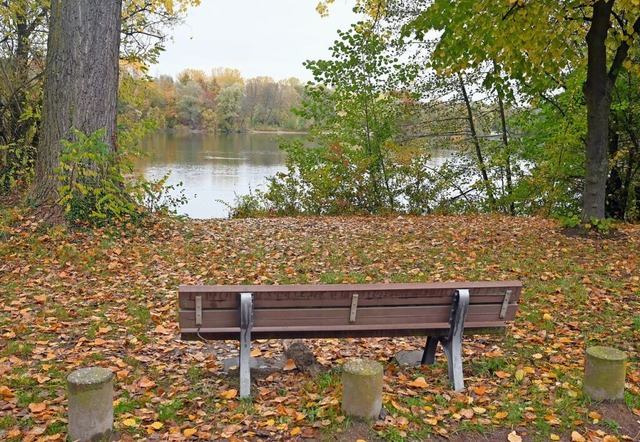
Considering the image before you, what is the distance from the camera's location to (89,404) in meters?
3.07

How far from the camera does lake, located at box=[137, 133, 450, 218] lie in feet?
56.6

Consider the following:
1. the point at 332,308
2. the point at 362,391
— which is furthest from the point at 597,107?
the point at 362,391

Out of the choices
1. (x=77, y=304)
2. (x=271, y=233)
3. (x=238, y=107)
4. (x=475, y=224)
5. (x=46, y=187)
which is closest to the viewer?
(x=77, y=304)

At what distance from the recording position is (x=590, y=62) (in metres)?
8.42

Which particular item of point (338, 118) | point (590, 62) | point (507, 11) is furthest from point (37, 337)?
point (338, 118)

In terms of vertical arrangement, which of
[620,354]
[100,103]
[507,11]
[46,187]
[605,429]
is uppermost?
[507,11]

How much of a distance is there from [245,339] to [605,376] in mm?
2381

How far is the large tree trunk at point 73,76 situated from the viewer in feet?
26.9

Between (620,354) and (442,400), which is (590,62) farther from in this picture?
(442,400)

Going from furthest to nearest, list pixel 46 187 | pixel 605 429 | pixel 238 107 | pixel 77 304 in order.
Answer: pixel 238 107
pixel 46 187
pixel 77 304
pixel 605 429

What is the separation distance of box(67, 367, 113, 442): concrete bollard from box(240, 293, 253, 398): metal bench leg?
2.86 ft

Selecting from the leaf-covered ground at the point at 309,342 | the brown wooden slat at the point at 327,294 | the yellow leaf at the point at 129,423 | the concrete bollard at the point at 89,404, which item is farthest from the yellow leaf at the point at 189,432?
the brown wooden slat at the point at 327,294

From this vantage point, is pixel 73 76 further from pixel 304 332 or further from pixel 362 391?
pixel 362 391

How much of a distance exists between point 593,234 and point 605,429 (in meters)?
5.89
